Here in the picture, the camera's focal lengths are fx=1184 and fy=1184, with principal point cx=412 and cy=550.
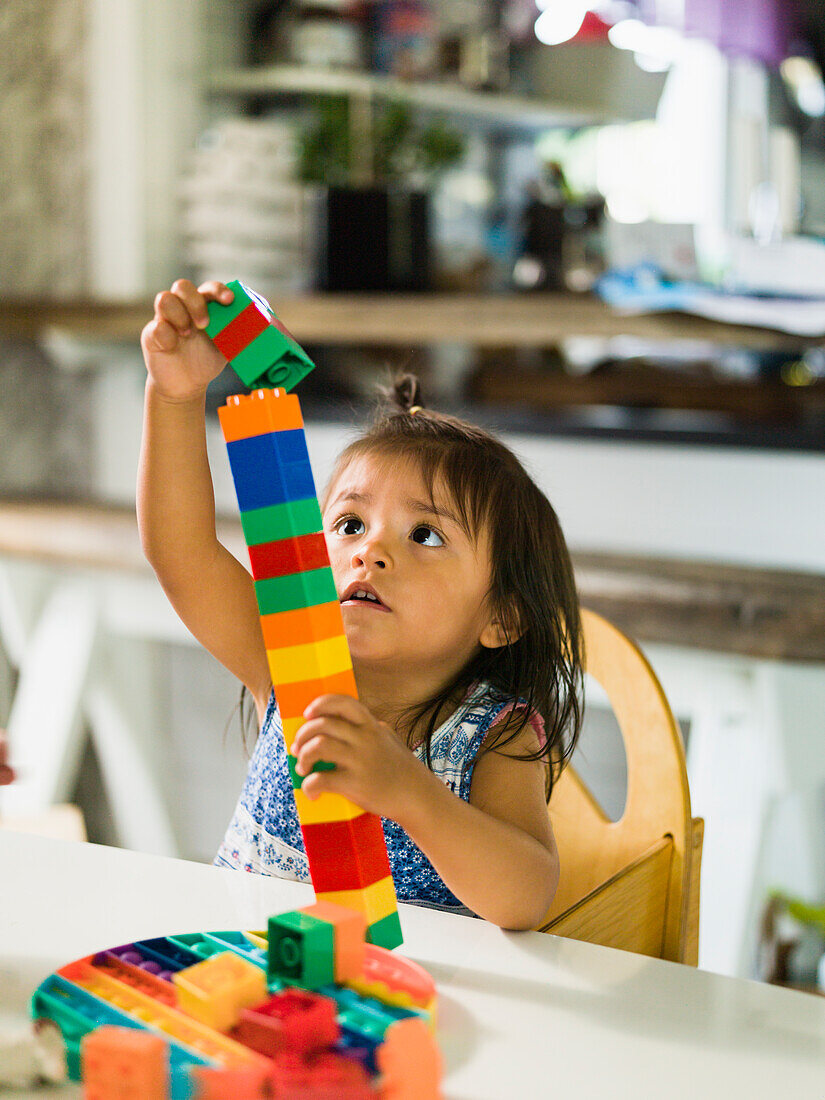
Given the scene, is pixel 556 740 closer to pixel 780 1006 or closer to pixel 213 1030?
pixel 780 1006

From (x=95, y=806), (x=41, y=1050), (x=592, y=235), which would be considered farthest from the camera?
(x=592, y=235)

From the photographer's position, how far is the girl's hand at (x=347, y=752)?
0.55 meters

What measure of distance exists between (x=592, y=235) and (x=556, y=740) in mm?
2012

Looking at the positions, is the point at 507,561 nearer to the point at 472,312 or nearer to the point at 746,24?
the point at 472,312

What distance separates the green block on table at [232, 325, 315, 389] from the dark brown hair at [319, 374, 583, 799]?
244 millimetres

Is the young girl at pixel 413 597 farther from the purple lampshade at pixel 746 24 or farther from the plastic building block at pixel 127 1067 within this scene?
the purple lampshade at pixel 746 24

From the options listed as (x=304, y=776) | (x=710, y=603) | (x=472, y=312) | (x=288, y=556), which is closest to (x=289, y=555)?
(x=288, y=556)

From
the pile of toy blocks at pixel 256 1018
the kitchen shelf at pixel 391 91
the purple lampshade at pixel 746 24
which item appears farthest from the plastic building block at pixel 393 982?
the purple lampshade at pixel 746 24

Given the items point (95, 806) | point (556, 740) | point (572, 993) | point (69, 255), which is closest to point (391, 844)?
point (556, 740)

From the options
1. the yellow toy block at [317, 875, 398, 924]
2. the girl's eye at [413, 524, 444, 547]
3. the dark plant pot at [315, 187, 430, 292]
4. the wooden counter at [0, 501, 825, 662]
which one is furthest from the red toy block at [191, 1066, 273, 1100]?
the dark plant pot at [315, 187, 430, 292]

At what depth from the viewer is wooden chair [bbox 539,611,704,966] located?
29.0 inches

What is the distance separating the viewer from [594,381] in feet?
8.87

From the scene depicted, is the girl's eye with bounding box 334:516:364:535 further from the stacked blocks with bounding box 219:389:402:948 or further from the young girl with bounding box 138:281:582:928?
the stacked blocks with bounding box 219:389:402:948

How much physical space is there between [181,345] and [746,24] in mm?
2195
